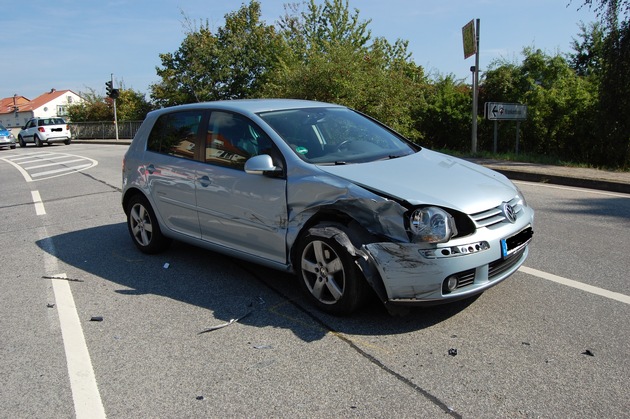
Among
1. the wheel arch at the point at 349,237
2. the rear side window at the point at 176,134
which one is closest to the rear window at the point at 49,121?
the rear side window at the point at 176,134

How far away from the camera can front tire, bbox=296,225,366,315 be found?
3.79 m

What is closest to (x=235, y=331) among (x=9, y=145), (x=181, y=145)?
(x=181, y=145)

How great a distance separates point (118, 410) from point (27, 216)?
688 centimetres

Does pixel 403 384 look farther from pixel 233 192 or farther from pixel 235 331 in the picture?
pixel 233 192

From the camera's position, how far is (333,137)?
473cm

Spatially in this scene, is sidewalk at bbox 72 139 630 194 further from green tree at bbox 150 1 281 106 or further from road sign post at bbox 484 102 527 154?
green tree at bbox 150 1 281 106

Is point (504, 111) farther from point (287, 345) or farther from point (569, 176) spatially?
point (287, 345)

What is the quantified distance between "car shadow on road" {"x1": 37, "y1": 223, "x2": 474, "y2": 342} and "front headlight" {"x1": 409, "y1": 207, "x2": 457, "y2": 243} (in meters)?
0.71

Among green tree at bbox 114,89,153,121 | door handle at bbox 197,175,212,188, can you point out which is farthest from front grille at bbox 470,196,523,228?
green tree at bbox 114,89,153,121

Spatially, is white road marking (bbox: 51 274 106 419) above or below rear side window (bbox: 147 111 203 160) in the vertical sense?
below

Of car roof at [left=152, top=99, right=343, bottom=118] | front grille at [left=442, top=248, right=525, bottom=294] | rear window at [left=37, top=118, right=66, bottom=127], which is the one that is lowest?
front grille at [left=442, top=248, right=525, bottom=294]

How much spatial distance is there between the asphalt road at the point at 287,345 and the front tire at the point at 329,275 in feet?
0.44

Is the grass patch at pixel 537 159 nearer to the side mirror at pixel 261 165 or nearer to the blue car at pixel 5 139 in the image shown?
the side mirror at pixel 261 165

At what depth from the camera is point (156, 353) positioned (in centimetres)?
359
